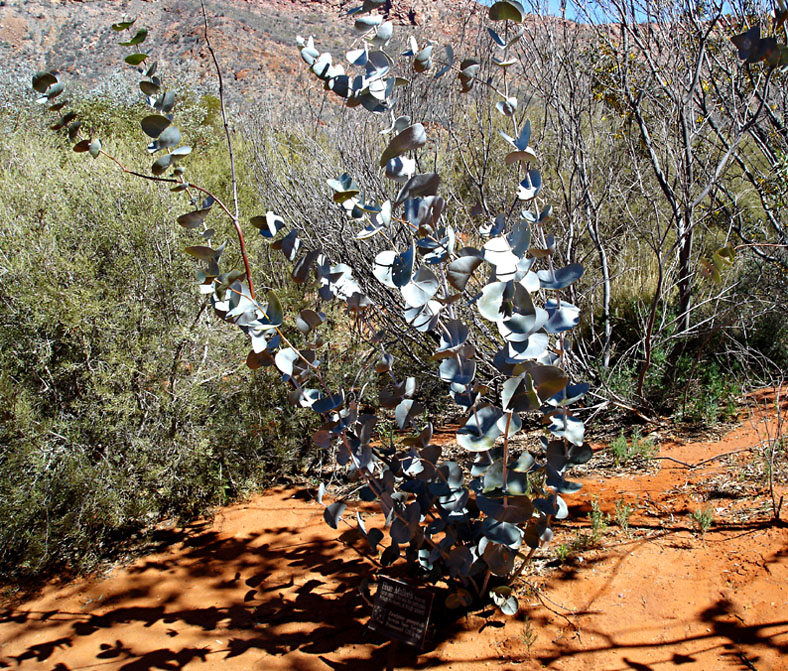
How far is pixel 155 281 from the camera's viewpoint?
13.0 feet

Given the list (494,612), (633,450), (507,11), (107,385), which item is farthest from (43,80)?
(633,450)

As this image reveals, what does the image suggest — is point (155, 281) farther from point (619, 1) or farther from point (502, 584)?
point (619, 1)

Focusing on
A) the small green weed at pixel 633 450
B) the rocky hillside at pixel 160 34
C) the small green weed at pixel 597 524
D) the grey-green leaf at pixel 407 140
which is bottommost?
the small green weed at pixel 597 524

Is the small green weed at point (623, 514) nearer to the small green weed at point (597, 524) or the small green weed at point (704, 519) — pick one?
the small green weed at point (597, 524)

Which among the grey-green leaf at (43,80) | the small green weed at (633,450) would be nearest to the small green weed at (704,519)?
the small green weed at (633,450)

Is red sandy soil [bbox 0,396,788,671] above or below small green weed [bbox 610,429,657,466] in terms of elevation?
below

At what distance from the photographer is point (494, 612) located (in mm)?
2391

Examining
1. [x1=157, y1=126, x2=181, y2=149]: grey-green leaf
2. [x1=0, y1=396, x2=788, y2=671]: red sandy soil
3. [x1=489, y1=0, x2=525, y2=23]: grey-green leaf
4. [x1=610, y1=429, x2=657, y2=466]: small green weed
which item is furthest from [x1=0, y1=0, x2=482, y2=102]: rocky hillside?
[x1=489, y1=0, x2=525, y2=23]: grey-green leaf

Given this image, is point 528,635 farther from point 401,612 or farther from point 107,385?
point 107,385

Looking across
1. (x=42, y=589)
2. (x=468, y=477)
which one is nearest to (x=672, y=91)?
(x=468, y=477)

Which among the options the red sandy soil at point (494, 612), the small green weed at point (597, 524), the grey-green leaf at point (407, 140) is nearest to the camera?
the grey-green leaf at point (407, 140)

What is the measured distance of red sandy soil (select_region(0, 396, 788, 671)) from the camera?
7.12 feet

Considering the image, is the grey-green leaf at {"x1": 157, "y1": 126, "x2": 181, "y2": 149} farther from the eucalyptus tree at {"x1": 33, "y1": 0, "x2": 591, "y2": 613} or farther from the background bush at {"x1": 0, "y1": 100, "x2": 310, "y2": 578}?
the background bush at {"x1": 0, "y1": 100, "x2": 310, "y2": 578}

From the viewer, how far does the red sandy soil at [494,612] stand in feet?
7.12
